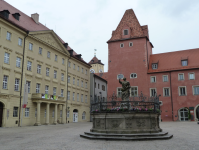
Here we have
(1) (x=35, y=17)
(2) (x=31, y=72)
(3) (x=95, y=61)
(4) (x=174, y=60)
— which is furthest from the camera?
(3) (x=95, y=61)

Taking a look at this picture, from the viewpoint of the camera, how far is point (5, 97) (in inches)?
993

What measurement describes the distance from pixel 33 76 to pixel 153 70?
74.4 ft

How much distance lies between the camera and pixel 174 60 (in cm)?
4219

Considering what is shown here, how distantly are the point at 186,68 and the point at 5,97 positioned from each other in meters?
30.0

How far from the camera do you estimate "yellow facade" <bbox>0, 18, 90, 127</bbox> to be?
25.7 metres

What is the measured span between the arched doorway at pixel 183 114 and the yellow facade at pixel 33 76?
18961 mm

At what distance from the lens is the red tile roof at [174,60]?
39641 mm

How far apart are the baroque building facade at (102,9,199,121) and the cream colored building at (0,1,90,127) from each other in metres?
10.0

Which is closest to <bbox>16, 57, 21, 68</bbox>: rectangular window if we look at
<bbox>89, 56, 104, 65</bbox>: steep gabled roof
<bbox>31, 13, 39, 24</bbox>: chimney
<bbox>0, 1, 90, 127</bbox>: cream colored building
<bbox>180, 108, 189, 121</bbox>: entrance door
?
<bbox>0, 1, 90, 127</bbox>: cream colored building

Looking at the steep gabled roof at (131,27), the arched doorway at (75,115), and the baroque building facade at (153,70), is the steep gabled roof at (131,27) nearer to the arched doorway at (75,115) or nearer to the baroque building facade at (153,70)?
the baroque building facade at (153,70)

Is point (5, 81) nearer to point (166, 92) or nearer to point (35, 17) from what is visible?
point (35, 17)

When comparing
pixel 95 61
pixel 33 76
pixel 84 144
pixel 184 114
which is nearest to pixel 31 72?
pixel 33 76

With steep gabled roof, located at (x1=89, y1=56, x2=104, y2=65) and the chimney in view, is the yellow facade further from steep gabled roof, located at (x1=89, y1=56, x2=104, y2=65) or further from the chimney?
steep gabled roof, located at (x1=89, y1=56, x2=104, y2=65)

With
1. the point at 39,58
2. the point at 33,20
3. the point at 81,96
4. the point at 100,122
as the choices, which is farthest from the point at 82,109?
the point at 100,122
